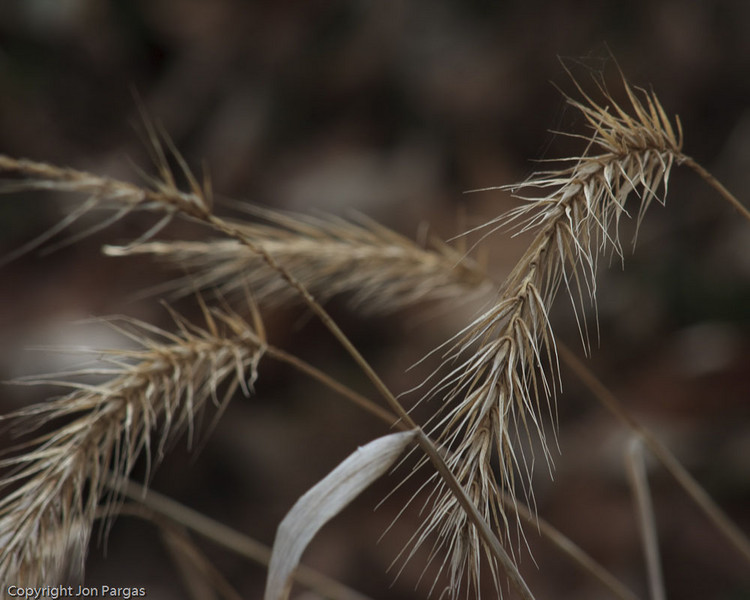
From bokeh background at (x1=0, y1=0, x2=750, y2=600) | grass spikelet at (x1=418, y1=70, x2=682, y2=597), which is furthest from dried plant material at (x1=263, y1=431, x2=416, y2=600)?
bokeh background at (x1=0, y1=0, x2=750, y2=600)

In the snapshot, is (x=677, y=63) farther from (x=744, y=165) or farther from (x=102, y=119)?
(x=102, y=119)

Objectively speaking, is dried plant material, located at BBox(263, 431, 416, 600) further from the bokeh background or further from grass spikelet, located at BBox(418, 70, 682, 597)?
the bokeh background

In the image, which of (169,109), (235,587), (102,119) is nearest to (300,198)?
(169,109)

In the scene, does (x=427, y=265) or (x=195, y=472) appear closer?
(x=427, y=265)

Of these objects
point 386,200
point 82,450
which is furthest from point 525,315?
point 386,200

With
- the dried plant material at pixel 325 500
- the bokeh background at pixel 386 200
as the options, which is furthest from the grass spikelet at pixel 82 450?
the bokeh background at pixel 386 200

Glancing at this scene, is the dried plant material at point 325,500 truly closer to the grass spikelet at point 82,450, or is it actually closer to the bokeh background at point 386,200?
the grass spikelet at point 82,450

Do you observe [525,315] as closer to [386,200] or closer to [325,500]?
[325,500]
